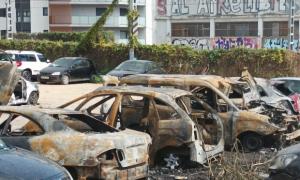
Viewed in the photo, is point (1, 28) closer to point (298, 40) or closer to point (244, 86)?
point (298, 40)

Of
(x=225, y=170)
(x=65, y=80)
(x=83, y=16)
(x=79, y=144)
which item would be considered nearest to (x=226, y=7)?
(x=83, y=16)

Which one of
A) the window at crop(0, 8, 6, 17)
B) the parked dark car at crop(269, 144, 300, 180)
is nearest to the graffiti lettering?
the window at crop(0, 8, 6, 17)

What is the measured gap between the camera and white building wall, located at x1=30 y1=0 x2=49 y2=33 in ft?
265

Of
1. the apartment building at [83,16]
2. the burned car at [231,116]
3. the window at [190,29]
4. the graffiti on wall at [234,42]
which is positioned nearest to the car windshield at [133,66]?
the burned car at [231,116]

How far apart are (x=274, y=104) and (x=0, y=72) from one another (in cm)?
657

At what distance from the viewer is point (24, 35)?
206 ft

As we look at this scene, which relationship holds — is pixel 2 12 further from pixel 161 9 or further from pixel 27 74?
pixel 27 74

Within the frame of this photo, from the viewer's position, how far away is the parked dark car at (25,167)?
5.69 meters

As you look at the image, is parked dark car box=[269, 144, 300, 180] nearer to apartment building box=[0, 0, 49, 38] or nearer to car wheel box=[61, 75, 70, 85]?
car wheel box=[61, 75, 70, 85]

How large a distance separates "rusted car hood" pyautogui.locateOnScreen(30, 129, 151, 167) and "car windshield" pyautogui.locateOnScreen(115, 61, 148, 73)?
71.3 feet

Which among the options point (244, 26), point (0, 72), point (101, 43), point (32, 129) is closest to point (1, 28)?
point (244, 26)

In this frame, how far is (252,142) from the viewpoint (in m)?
12.3

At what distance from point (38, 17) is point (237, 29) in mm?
26021

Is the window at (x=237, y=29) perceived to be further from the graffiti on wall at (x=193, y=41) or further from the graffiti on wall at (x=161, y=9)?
the graffiti on wall at (x=161, y=9)
